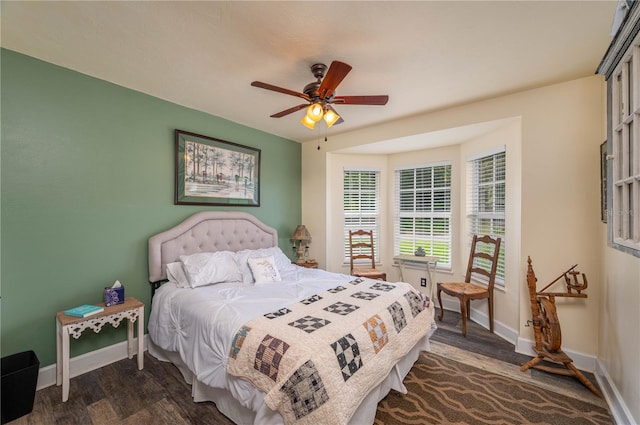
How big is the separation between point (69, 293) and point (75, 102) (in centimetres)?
172

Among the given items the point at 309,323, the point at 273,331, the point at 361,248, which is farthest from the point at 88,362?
the point at 361,248

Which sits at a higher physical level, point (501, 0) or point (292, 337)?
point (501, 0)

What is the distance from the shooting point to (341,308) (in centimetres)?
206

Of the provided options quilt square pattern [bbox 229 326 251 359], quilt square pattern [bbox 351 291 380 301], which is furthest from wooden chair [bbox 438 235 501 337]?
quilt square pattern [bbox 229 326 251 359]

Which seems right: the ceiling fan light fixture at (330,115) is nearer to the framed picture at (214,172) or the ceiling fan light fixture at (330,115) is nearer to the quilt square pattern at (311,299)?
the quilt square pattern at (311,299)

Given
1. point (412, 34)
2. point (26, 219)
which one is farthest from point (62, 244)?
point (412, 34)

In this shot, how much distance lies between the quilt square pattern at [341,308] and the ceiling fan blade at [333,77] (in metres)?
1.70

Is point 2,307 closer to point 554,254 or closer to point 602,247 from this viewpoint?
point 554,254

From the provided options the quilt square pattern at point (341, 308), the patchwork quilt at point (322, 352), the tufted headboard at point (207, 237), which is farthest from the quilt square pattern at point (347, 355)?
the tufted headboard at point (207, 237)

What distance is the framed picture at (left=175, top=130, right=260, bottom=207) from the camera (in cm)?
309

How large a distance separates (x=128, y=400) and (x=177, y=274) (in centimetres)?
108

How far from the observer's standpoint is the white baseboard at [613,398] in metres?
1.73

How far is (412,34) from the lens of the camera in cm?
185

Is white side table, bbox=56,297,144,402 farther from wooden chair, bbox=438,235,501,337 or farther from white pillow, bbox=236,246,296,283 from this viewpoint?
wooden chair, bbox=438,235,501,337
